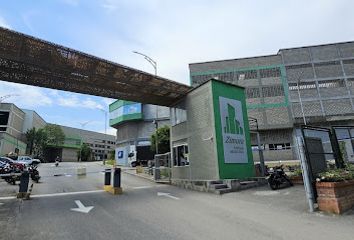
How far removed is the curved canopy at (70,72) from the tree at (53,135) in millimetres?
71762

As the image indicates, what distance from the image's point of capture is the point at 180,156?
63.1 feet

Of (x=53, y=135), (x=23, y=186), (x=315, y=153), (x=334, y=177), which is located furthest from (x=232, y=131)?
(x=53, y=135)

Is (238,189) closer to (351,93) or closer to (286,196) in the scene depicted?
(286,196)

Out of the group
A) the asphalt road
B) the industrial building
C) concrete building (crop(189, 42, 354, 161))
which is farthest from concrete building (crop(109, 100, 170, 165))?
the asphalt road

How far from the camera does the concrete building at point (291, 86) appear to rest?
42344 millimetres

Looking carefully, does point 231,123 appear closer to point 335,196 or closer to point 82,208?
point 335,196

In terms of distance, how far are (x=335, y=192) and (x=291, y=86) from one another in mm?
41065

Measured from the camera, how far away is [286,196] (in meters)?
11.0

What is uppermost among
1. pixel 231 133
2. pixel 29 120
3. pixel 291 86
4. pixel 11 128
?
pixel 29 120

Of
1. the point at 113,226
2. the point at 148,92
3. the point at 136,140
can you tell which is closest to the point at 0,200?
the point at 113,226

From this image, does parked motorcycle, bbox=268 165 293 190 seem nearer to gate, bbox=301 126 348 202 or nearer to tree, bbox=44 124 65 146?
gate, bbox=301 126 348 202

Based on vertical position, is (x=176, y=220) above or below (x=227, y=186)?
below

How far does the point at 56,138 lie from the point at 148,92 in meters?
73.8

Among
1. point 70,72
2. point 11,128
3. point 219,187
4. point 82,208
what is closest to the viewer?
point 82,208
